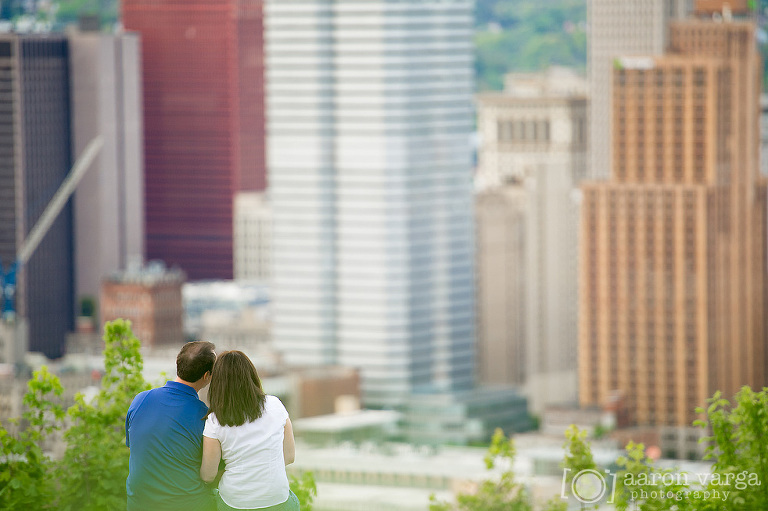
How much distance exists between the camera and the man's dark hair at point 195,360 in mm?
31531

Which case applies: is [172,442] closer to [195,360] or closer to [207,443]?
[207,443]

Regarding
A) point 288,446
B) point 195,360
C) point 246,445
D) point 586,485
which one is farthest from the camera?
point 586,485

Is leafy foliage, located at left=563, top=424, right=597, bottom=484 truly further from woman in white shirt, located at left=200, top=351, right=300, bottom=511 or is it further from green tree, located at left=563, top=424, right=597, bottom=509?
woman in white shirt, located at left=200, top=351, right=300, bottom=511

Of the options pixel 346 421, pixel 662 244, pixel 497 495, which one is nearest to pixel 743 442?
pixel 497 495

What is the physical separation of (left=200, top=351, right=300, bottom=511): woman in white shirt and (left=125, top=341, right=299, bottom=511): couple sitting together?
0.02 metres

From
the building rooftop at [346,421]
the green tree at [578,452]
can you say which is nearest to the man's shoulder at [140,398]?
the green tree at [578,452]

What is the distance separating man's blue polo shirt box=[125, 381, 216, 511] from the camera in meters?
31.8

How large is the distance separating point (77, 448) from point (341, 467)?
373ft

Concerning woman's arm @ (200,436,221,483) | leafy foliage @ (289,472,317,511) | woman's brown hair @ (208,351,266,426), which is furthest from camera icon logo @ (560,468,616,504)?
woman's brown hair @ (208,351,266,426)

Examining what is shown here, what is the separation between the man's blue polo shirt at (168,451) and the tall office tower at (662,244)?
15955cm

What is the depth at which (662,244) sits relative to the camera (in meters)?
192

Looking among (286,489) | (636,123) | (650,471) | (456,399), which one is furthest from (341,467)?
(286,489)

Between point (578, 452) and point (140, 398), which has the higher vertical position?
point (140, 398)

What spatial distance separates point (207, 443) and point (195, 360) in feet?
4.49
